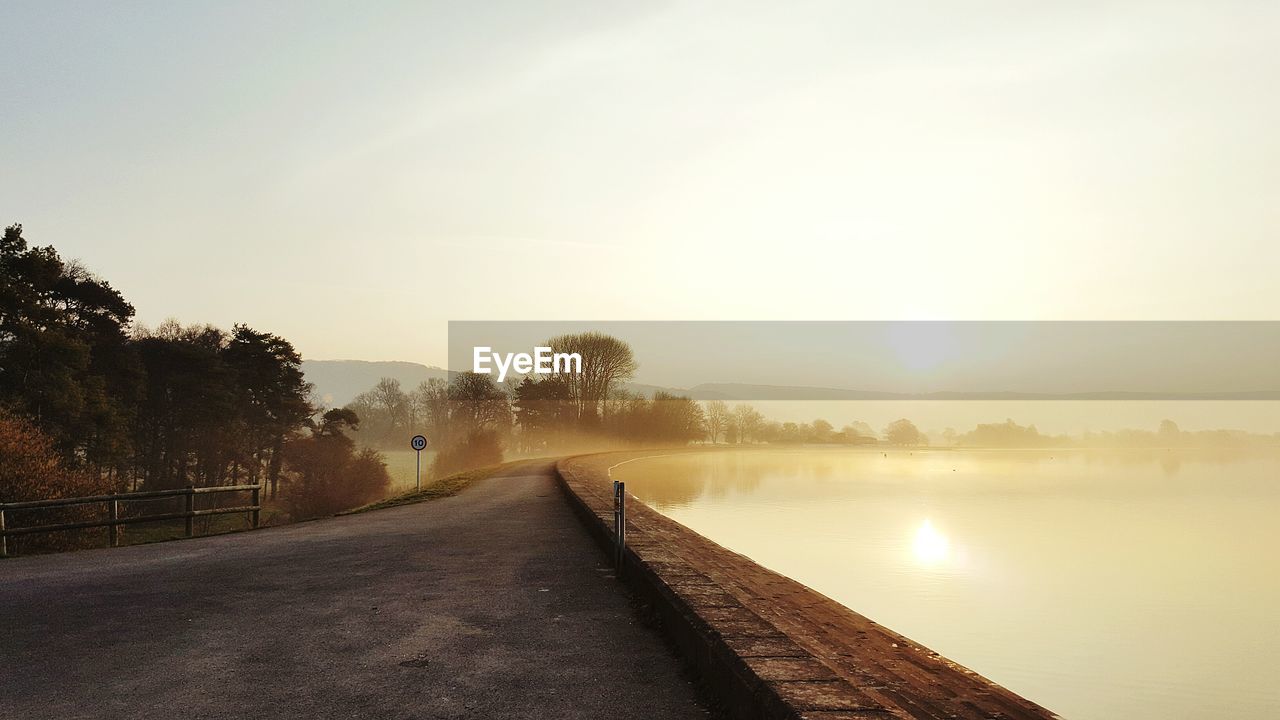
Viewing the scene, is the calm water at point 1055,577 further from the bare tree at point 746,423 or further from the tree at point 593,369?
the bare tree at point 746,423

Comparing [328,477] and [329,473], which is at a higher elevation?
[329,473]

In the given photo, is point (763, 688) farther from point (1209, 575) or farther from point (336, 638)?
point (1209, 575)

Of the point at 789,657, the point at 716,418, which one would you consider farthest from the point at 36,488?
the point at 716,418

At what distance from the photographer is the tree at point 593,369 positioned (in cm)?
7750

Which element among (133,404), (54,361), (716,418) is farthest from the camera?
(716,418)

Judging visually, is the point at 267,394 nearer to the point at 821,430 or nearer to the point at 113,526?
the point at 113,526

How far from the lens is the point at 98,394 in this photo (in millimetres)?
30328

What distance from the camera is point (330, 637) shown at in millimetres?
6254

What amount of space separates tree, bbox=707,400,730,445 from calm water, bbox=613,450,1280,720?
80396 mm

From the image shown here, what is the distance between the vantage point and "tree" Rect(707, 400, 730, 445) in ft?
438

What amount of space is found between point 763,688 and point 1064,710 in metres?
11.9

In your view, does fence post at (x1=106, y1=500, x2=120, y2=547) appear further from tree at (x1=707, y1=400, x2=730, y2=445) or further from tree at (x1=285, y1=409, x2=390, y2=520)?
tree at (x1=707, y1=400, x2=730, y2=445)

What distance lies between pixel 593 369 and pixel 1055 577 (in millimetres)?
56742

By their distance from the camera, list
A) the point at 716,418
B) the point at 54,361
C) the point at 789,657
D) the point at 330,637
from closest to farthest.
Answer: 1. the point at 789,657
2. the point at 330,637
3. the point at 54,361
4. the point at 716,418
